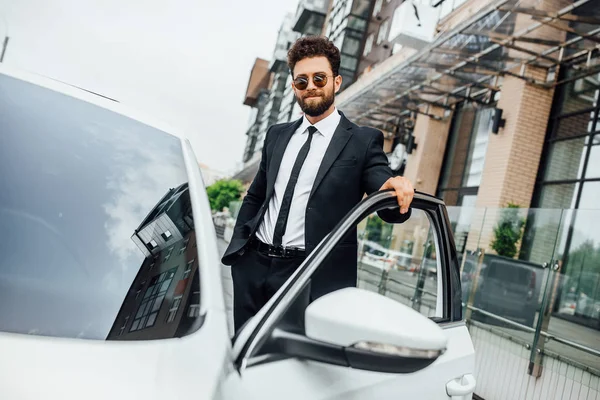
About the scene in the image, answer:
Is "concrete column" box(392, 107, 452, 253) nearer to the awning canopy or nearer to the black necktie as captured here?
the awning canopy

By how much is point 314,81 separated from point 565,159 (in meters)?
9.35

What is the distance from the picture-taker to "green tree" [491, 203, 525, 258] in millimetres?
6418

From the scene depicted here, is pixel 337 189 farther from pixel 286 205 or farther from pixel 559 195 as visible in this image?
pixel 559 195

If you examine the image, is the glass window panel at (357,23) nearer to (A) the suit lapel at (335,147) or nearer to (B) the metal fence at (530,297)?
(B) the metal fence at (530,297)

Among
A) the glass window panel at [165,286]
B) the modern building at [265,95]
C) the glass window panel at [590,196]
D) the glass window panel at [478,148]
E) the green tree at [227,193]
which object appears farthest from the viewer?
the green tree at [227,193]

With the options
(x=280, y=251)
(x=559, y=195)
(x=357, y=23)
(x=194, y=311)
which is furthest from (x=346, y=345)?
(x=357, y=23)

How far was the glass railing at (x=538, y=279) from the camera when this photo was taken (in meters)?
5.00

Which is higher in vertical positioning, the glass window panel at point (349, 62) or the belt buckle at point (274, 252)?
the glass window panel at point (349, 62)

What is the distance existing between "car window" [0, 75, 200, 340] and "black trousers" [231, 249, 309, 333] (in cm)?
54

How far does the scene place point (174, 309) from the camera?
125cm

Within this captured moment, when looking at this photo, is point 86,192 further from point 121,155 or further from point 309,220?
point 309,220

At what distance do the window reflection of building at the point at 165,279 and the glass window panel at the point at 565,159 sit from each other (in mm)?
9765

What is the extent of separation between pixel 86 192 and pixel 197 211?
11.2 inches

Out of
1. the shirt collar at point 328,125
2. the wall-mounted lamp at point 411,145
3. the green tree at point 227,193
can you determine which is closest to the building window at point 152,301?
the shirt collar at point 328,125
